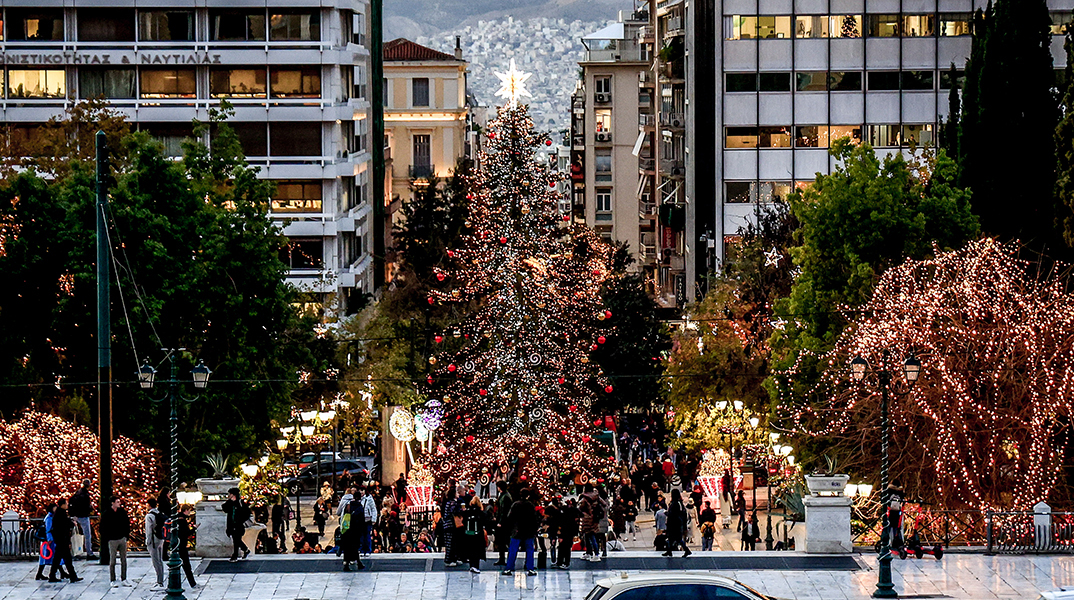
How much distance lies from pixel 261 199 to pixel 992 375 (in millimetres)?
20053

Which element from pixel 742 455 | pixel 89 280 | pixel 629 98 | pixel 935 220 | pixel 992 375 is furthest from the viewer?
pixel 629 98

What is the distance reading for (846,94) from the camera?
7019 cm

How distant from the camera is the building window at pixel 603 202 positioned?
375 feet

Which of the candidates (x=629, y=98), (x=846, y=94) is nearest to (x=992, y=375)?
(x=846, y=94)

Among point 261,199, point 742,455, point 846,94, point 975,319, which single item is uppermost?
point 846,94

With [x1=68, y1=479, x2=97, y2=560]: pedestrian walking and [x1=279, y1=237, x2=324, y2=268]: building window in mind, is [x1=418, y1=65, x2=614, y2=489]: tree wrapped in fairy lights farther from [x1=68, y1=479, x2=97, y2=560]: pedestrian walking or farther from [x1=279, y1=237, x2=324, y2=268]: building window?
[x1=279, y1=237, x2=324, y2=268]: building window

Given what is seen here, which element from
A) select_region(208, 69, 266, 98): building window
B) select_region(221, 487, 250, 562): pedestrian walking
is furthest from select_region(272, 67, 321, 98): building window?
select_region(221, 487, 250, 562): pedestrian walking

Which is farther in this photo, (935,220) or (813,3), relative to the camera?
(813,3)

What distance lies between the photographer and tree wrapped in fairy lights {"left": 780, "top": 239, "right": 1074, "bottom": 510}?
1433 inches

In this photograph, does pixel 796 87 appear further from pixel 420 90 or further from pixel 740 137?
pixel 420 90

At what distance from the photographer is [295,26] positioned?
6388 centimetres

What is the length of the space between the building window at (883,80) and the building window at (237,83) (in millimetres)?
24681

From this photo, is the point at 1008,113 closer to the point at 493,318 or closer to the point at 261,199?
the point at 493,318

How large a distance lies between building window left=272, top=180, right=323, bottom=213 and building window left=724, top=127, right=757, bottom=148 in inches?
699
